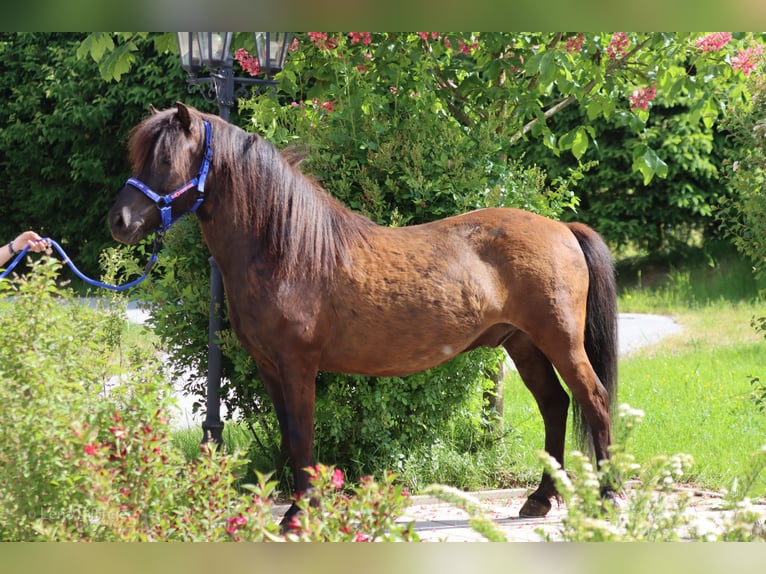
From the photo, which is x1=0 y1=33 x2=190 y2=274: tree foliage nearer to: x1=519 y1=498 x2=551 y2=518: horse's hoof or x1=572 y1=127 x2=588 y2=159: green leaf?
x1=572 y1=127 x2=588 y2=159: green leaf

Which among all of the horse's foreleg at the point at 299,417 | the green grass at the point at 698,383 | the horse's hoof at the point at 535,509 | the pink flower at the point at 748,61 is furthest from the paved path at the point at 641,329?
the horse's foreleg at the point at 299,417

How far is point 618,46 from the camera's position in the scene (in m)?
6.05

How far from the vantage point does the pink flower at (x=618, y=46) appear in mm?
5996

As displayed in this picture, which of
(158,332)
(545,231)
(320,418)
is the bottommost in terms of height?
(320,418)

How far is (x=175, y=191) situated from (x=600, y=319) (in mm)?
2370

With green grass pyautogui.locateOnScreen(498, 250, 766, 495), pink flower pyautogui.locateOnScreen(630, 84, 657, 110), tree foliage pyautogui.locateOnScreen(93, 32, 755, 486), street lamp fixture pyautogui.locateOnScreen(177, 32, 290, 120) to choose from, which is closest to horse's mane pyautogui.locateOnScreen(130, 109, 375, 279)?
street lamp fixture pyautogui.locateOnScreen(177, 32, 290, 120)

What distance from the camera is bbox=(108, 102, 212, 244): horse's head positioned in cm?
378

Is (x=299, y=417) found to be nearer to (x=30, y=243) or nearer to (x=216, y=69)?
(x=30, y=243)
